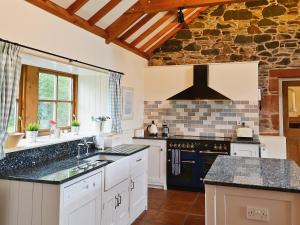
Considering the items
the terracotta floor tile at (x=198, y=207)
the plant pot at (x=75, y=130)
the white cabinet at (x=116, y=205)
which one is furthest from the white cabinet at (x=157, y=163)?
the white cabinet at (x=116, y=205)

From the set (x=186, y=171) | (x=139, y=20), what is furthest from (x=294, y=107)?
(x=139, y=20)

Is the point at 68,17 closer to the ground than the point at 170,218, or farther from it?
farther from it

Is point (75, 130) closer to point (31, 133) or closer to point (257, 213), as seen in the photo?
point (31, 133)

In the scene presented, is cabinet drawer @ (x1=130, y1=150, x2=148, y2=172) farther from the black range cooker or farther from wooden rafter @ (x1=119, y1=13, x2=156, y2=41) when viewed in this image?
wooden rafter @ (x1=119, y1=13, x2=156, y2=41)

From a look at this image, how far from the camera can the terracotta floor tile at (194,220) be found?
364 cm

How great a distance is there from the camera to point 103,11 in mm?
3703

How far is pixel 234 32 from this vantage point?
18.6ft

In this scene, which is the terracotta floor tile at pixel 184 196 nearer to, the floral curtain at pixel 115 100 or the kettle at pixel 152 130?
the kettle at pixel 152 130

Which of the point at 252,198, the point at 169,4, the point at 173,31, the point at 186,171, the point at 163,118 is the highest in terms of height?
the point at 173,31

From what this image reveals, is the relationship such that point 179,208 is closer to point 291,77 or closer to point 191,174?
point 191,174

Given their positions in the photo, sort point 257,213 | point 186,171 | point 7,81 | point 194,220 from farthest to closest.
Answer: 1. point 186,171
2. point 194,220
3. point 7,81
4. point 257,213

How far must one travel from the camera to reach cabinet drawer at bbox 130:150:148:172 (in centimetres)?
362

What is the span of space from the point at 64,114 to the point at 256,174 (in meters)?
2.74

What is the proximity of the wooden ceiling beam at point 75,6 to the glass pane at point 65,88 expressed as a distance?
3.19 ft
